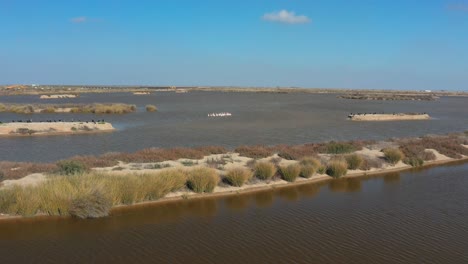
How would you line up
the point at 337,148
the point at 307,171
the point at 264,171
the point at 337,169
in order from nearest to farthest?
the point at 264,171 → the point at 307,171 → the point at 337,169 → the point at 337,148

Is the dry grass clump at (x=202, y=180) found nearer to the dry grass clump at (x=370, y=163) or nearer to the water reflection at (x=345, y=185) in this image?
the water reflection at (x=345, y=185)

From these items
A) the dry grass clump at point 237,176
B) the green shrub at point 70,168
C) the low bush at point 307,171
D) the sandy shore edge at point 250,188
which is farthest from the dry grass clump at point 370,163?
the green shrub at point 70,168

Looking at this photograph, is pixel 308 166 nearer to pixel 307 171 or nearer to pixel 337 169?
pixel 307 171

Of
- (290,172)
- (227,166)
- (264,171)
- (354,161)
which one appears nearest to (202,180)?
(264,171)

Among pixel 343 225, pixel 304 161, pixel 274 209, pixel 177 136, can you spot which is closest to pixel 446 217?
pixel 343 225

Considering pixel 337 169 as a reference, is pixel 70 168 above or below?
above

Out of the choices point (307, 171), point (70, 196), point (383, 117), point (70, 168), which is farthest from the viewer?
point (383, 117)
